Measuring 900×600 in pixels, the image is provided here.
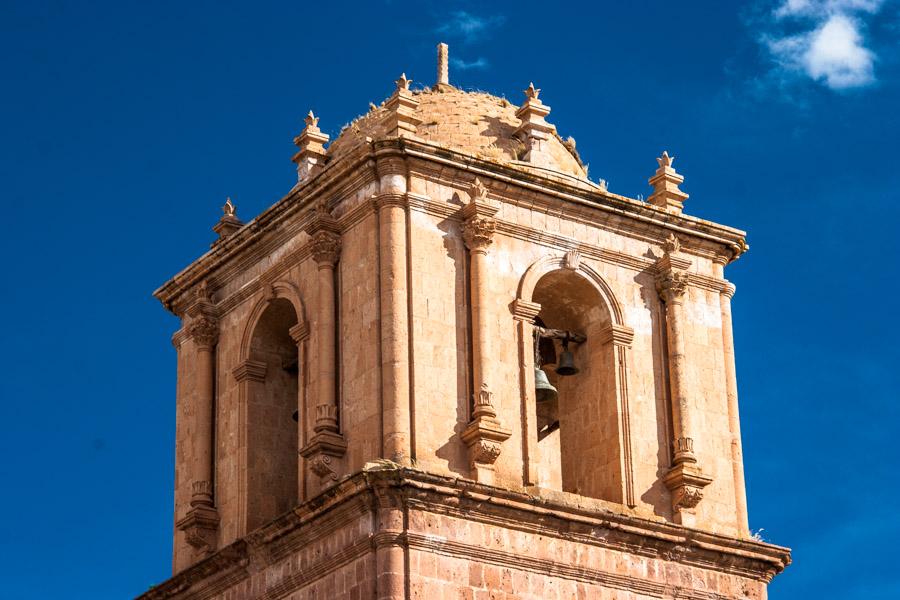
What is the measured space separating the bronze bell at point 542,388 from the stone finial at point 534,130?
3368mm

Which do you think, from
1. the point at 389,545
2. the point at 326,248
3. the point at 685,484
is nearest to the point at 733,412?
the point at 685,484

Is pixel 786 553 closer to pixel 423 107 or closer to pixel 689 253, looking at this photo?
pixel 689 253

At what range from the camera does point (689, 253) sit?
45.8 m

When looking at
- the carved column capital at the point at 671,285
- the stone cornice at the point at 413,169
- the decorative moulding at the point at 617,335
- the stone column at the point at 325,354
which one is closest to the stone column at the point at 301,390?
the stone column at the point at 325,354

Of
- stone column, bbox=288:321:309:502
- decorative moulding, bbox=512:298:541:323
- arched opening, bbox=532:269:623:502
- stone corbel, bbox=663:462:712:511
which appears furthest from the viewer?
arched opening, bbox=532:269:623:502

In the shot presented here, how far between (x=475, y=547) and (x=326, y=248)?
5418 millimetres

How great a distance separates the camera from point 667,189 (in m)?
46.3

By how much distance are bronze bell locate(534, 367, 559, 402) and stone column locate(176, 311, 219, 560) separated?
5.19 meters

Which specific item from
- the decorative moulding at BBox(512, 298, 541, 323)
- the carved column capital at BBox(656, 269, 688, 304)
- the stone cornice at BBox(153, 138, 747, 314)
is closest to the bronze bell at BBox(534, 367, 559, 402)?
the decorative moulding at BBox(512, 298, 541, 323)

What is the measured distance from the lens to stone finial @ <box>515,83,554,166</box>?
1786 inches

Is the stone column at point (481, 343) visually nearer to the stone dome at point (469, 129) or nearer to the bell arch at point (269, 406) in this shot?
the stone dome at point (469, 129)

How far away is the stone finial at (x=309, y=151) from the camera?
46094mm

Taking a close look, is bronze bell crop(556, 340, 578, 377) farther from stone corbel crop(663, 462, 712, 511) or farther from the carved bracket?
the carved bracket

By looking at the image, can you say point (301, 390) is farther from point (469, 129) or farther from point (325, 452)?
point (469, 129)
